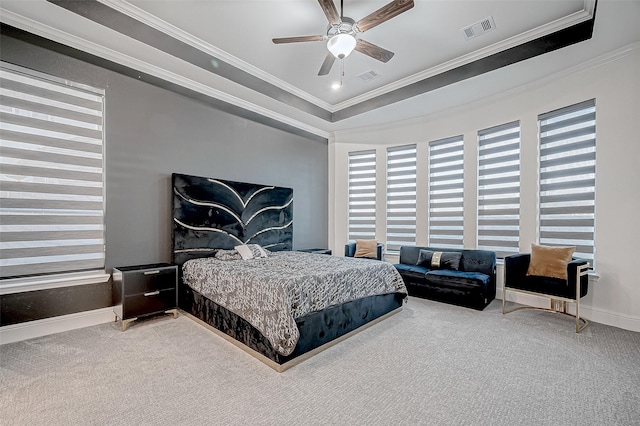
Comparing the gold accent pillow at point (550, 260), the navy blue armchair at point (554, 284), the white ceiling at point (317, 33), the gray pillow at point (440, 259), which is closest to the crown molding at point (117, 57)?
the white ceiling at point (317, 33)

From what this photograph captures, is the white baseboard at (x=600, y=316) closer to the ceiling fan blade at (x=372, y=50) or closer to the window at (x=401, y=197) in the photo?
the window at (x=401, y=197)

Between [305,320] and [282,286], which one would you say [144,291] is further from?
[305,320]

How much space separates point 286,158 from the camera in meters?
5.75

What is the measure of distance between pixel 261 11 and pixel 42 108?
8.69 ft

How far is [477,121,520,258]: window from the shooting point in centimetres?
450

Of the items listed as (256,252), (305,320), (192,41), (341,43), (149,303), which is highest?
(192,41)

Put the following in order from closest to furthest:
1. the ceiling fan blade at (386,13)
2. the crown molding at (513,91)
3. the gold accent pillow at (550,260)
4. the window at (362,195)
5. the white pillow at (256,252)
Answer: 1. the ceiling fan blade at (386,13)
2. the crown molding at (513,91)
3. the gold accent pillow at (550,260)
4. the white pillow at (256,252)
5. the window at (362,195)

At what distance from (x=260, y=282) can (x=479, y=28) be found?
12.4ft

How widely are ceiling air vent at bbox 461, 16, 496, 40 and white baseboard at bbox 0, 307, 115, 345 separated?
18.0 ft

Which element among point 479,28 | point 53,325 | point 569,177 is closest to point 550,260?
point 569,177

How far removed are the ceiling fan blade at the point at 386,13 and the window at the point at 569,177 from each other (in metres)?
3.13

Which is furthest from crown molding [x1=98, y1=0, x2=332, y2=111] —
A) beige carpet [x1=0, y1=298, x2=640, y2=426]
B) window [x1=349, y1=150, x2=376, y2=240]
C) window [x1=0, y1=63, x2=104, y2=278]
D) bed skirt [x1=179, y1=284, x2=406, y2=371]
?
beige carpet [x1=0, y1=298, x2=640, y2=426]

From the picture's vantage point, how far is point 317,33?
3.42m

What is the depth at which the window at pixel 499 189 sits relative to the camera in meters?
4.50
